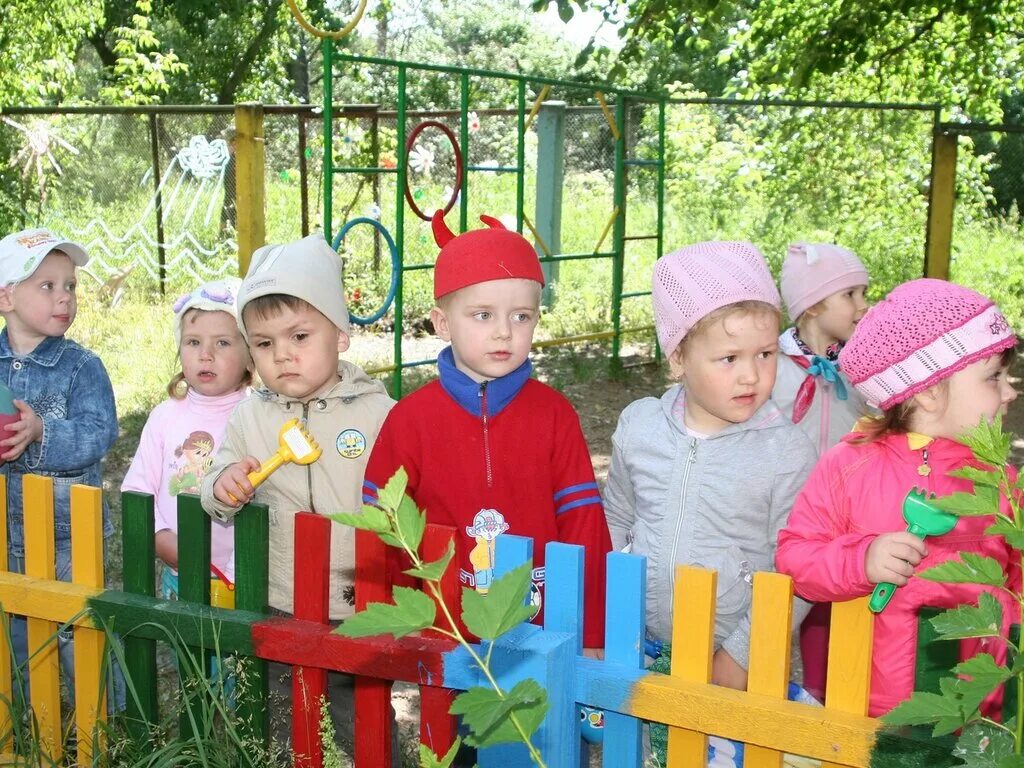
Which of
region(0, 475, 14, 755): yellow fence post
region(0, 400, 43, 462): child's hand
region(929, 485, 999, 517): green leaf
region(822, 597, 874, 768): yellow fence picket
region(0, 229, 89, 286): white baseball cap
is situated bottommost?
region(0, 475, 14, 755): yellow fence post

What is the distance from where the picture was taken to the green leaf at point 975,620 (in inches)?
50.1

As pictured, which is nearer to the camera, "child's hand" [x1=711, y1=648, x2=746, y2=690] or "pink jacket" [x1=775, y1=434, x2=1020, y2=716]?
"pink jacket" [x1=775, y1=434, x2=1020, y2=716]

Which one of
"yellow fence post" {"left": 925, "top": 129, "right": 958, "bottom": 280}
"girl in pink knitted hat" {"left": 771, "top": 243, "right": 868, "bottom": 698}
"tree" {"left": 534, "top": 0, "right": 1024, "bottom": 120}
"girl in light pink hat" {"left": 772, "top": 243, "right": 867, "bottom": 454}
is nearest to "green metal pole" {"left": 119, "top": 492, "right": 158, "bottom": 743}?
"girl in pink knitted hat" {"left": 771, "top": 243, "right": 868, "bottom": 698}

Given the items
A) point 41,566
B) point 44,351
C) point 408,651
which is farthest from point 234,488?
point 44,351

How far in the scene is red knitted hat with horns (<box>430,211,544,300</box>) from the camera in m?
2.63

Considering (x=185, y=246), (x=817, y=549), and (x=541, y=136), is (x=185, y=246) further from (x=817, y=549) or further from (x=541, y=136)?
(x=817, y=549)

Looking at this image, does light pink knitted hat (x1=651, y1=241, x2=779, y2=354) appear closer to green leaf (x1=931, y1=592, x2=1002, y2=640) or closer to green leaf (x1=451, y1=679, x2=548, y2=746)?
green leaf (x1=931, y1=592, x2=1002, y2=640)

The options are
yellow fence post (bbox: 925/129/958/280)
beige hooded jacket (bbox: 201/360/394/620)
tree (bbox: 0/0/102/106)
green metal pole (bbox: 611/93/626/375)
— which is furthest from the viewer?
tree (bbox: 0/0/102/106)

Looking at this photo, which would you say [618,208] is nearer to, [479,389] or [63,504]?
[63,504]

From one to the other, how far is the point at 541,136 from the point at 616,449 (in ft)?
31.3

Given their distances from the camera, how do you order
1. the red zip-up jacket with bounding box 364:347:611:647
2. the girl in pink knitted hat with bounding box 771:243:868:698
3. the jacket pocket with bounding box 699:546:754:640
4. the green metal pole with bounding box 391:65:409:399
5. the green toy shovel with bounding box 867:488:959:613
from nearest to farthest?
the green toy shovel with bounding box 867:488:959:613, the jacket pocket with bounding box 699:546:754:640, the red zip-up jacket with bounding box 364:347:611:647, the girl in pink knitted hat with bounding box 771:243:868:698, the green metal pole with bounding box 391:65:409:399

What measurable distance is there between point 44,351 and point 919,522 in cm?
245

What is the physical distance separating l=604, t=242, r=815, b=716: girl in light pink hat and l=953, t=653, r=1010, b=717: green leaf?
46.3 inches

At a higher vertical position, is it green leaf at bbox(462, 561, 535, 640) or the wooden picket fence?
green leaf at bbox(462, 561, 535, 640)
